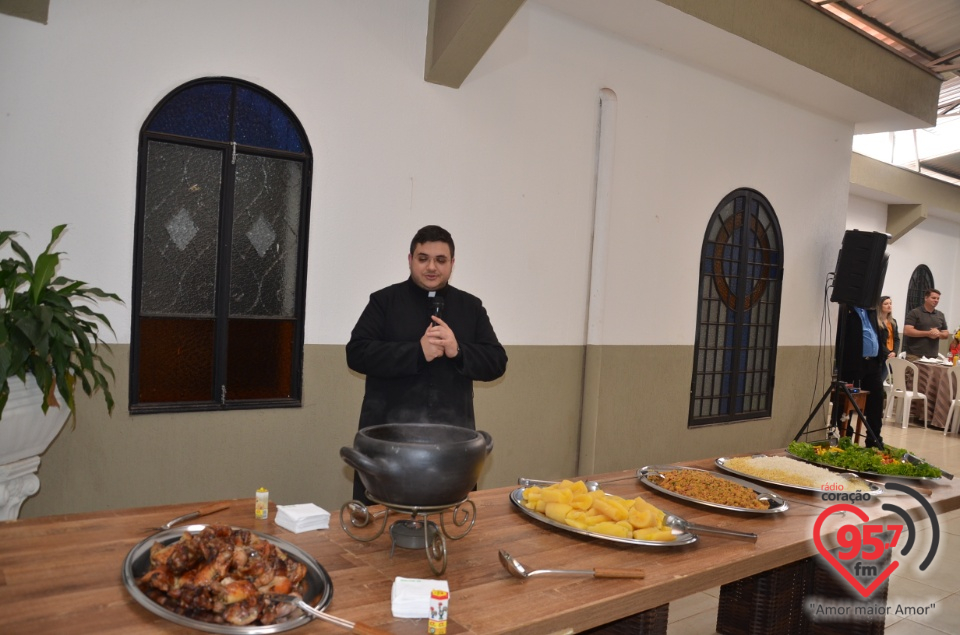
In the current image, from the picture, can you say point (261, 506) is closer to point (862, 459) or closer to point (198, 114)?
point (862, 459)

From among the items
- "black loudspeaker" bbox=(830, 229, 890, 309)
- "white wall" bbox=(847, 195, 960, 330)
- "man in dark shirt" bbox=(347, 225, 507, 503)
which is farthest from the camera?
"white wall" bbox=(847, 195, 960, 330)

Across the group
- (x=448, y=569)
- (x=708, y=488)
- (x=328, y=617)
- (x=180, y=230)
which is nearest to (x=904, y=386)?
(x=708, y=488)

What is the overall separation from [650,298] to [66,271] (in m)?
4.12

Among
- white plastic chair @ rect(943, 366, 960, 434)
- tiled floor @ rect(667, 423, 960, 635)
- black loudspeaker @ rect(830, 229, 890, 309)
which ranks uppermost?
black loudspeaker @ rect(830, 229, 890, 309)

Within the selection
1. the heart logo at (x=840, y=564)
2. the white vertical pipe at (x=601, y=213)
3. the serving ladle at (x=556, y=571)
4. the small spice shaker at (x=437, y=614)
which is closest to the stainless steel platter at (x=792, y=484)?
the heart logo at (x=840, y=564)

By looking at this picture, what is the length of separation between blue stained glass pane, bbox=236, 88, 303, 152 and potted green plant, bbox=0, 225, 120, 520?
130 centimetres

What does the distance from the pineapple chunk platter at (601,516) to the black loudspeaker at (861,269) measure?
5.89 m

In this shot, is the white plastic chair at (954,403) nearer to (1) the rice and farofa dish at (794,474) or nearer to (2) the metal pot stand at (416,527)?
(1) the rice and farofa dish at (794,474)

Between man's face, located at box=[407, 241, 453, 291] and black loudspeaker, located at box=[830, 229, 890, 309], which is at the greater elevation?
black loudspeaker, located at box=[830, 229, 890, 309]

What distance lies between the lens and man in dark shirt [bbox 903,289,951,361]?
10688mm

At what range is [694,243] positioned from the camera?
252 inches

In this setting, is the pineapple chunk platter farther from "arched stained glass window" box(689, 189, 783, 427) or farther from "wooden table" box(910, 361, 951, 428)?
"wooden table" box(910, 361, 951, 428)

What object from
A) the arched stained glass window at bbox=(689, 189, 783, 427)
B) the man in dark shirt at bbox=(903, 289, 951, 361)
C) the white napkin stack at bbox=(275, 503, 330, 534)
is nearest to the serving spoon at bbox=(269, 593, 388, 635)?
the white napkin stack at bbox=(275, 503, 330, 534)

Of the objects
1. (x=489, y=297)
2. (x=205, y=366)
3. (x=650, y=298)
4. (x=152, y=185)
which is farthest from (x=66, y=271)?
(x=650, y=298)
